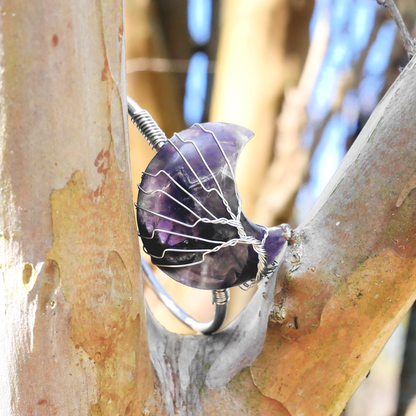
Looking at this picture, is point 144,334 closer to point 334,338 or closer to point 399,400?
point 334,338

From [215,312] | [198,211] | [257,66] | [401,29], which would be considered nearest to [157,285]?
[215,312]

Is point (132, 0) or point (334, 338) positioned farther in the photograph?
point (132, 0)

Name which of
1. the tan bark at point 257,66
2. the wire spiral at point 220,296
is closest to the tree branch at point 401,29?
the wire spiral at point 220,296

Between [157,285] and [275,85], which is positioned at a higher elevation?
[275,85]

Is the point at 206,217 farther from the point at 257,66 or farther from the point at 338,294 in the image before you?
the point at 257,66

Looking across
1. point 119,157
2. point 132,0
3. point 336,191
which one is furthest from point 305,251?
point 132,0

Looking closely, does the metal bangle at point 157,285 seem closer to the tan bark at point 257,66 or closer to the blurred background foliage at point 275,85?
the blurred background foliage at point 275,85
